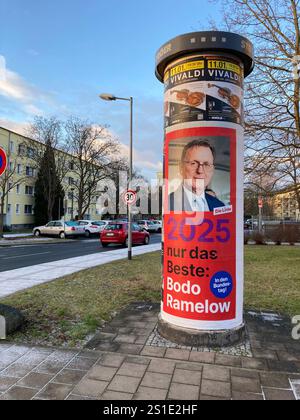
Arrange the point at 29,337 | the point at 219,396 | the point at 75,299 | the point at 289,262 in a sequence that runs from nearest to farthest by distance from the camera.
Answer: the point at 219,396
the point at 29,337
the point at 75,299
the point at 289,262

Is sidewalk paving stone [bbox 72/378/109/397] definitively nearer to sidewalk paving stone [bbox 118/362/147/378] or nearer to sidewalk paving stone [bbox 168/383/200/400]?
sidewalk paving stone [bbox 118/362/147/378]

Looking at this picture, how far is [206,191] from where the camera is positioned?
4.55m

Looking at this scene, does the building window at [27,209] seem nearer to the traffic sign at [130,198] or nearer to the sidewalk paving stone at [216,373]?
the traffic sign at [130,198]

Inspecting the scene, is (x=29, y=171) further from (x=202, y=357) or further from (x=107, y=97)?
(x=202, y=357)

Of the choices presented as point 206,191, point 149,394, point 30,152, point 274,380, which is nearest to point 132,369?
point 149,394

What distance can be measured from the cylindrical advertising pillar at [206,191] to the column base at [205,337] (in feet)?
0.04

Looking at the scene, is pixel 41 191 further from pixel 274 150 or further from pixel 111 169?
pixel 274 150

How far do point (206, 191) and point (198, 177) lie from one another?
21 cm

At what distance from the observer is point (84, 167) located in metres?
47.4

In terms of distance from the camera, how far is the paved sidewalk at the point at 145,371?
3.29 metres

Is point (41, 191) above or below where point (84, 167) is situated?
below
